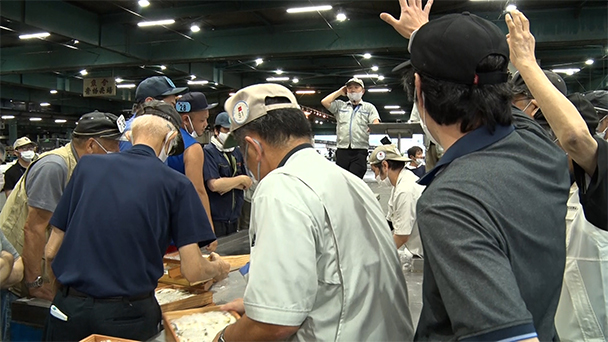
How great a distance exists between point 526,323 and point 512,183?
Answer: 29 cm

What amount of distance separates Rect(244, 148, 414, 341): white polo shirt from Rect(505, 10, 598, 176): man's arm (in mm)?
644

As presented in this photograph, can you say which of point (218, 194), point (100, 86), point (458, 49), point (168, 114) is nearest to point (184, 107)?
point (218, 194)

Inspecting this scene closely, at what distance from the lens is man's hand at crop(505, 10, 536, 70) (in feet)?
4.34

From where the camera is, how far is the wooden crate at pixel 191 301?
2082 mm

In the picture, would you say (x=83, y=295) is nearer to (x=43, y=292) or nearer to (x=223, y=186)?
(x=43, y=292)

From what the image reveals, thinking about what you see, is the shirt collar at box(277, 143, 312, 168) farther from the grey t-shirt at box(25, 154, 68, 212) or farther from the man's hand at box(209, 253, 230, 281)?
the grey t-shirt at box(25, 154, 68, 212)

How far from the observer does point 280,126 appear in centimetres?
142

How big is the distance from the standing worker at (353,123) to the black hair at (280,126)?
12.9 ft

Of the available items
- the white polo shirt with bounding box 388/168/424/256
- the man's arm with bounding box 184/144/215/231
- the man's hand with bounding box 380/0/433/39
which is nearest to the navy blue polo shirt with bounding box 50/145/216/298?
the man's hand with bounding box 380/0/433/39

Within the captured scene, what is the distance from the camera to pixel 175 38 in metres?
12.0

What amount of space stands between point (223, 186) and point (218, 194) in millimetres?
164

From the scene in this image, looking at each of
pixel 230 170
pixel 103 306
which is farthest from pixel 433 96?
pixel 230 170

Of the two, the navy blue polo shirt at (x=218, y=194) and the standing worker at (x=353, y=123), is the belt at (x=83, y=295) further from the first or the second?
the standing worker at (x=353, y=123)

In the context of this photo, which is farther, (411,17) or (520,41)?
(411,17)
